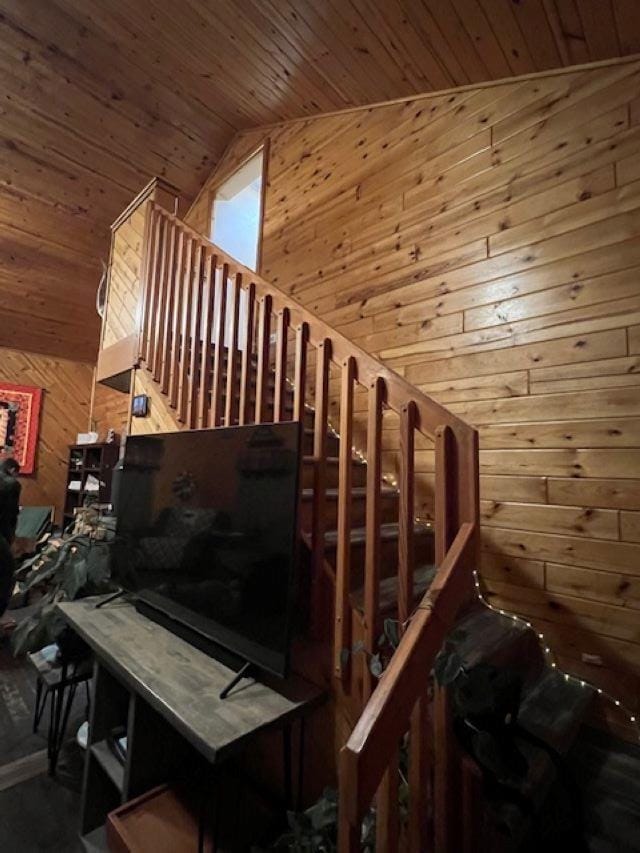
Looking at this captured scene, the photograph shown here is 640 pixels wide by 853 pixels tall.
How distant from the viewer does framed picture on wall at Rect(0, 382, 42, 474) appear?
5559mm

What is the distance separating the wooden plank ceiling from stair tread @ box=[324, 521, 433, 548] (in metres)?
2.37

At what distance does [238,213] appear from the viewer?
4.73 meters

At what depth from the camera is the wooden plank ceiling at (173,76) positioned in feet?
6.70

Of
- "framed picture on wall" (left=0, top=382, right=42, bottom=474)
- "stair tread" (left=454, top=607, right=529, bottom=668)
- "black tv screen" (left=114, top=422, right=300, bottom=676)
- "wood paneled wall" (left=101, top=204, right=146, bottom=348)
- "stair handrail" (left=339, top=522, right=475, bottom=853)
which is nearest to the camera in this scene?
"stair handrail" (left=339, top=522, right=475, bottom=853)

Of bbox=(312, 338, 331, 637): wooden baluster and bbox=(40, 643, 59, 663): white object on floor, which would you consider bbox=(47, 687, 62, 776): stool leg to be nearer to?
bbox=(40, 643, 59, 663): white object on floor

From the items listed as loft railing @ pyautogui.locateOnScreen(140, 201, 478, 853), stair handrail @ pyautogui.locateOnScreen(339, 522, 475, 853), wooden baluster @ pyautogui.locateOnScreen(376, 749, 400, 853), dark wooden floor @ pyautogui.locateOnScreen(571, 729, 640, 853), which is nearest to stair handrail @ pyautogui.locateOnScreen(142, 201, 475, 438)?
loft railing @ pyautogui.locateOnScreen(140, 201, 478, 853)

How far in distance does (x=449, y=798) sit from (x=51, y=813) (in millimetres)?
1665

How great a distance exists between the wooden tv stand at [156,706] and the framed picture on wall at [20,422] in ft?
15.5

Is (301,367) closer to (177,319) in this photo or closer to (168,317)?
(177,319)

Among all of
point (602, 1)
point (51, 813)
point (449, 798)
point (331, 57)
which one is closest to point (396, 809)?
point (449, 798)

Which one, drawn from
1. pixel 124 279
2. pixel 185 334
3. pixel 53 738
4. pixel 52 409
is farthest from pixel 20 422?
pixel 53 738

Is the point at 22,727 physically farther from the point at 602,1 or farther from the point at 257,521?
the point at 602,1

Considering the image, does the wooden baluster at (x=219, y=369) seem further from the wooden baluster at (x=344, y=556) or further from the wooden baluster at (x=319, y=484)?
the wooden baluster at (x=344, y=556)

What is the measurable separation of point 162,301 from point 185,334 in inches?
18.2
